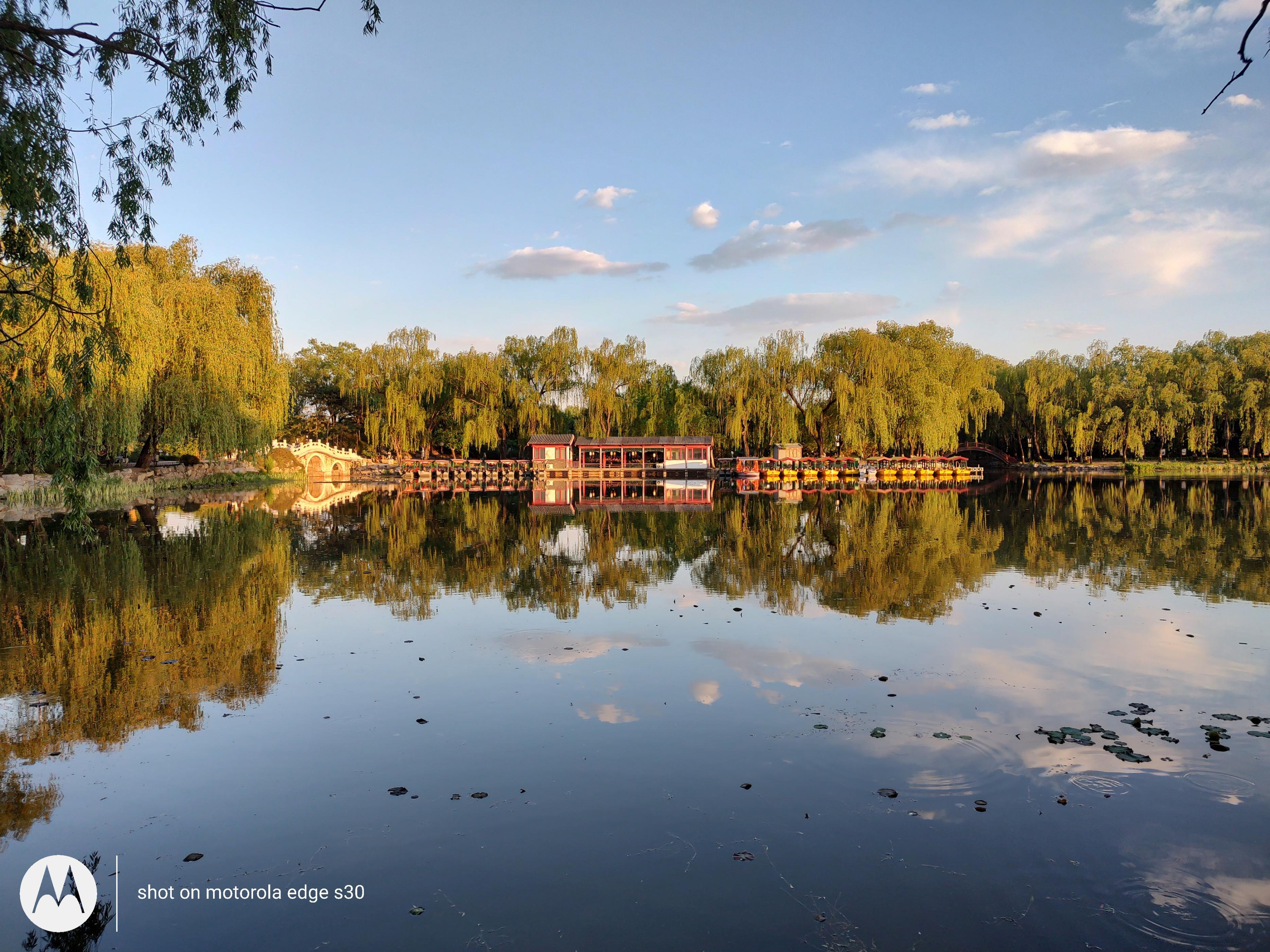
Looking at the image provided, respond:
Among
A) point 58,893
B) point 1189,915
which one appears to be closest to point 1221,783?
point 1189,915

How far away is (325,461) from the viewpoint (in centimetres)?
4344

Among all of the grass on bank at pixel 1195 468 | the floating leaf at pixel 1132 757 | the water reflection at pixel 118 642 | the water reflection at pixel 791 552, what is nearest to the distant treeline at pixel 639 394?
the grass on bank at pixel 1195 468

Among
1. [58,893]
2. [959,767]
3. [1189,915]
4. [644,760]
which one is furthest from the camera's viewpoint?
[644,760]

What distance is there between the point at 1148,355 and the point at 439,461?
48.2 meters

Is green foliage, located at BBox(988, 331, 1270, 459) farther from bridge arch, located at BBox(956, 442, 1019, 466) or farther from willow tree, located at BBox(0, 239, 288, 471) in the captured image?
willow tree, located at BBox(0, 239, 288, 471)

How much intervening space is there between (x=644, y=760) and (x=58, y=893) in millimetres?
3219

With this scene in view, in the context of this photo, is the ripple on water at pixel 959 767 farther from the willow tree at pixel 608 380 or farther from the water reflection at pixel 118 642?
the willow tree at pixel 608 380

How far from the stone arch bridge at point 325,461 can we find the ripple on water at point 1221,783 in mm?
41631

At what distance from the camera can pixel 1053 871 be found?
3.75 metres

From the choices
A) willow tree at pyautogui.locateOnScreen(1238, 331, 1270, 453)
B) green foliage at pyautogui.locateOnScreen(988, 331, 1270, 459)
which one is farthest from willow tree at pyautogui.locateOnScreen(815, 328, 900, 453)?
willow tree at pyautogui.locateOnScreen(1238, 331, 1270, 453)

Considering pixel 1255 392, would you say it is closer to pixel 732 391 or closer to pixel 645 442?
pixel 732 391

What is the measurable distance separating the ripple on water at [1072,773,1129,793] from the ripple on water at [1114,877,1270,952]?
2.82ft

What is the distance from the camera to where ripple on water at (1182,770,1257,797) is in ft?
14.9

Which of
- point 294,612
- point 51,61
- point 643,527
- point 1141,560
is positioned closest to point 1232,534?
point 1141,560
